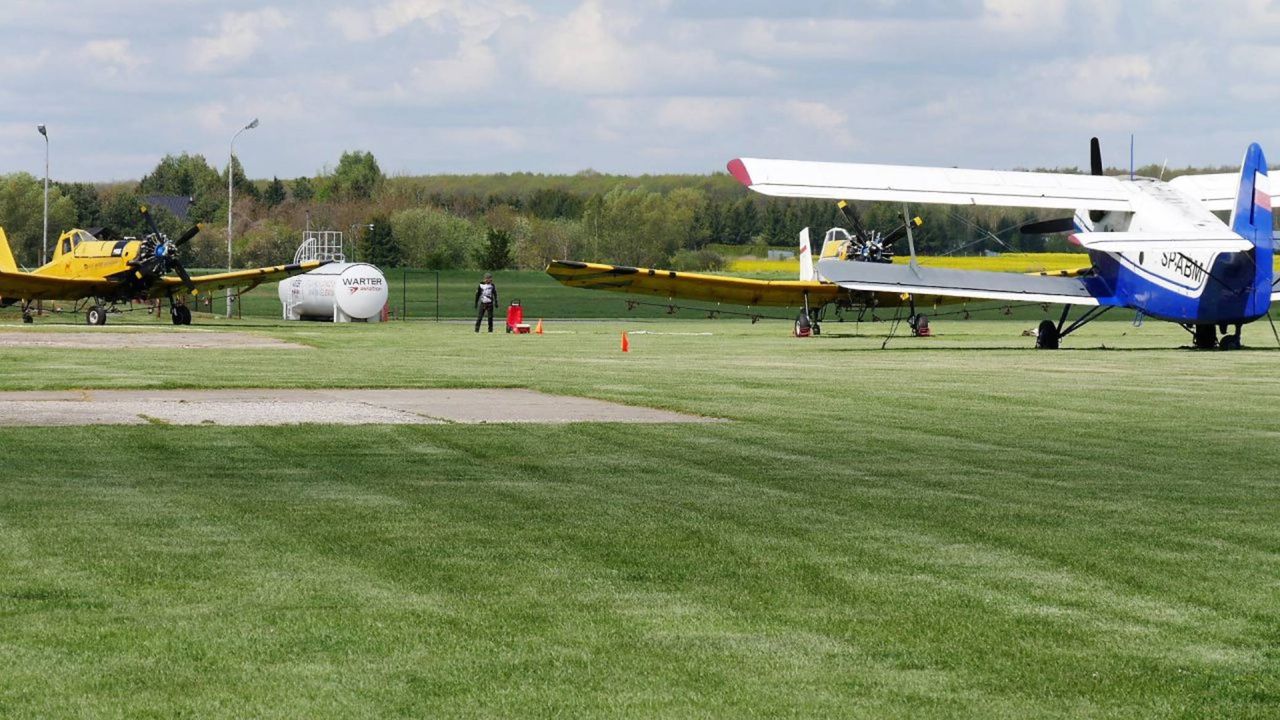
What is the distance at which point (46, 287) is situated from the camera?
53.9 meters

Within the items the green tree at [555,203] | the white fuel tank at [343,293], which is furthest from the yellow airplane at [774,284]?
the green tree at [555,203]

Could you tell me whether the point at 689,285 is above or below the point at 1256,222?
below

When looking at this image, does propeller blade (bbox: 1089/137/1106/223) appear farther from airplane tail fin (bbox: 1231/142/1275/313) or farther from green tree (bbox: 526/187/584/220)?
green tree (bbox: 526/187/584/220)

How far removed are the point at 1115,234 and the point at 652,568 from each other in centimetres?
2527

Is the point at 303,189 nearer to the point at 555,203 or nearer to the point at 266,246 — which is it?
the point at 266,246

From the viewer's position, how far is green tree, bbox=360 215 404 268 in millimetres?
115562

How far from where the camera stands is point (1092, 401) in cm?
1962

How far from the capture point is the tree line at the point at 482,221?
307 feet

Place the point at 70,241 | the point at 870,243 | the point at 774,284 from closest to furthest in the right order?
the point at 774,284 < the point at 870,243 < the point at 70,241

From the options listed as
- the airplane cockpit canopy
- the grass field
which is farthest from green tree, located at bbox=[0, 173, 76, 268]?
the grass field

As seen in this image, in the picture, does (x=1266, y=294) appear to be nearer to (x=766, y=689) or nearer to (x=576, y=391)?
(x=576, y=391)

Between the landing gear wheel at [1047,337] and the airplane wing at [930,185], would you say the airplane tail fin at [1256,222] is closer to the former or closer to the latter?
the airplane wing at [930,185]

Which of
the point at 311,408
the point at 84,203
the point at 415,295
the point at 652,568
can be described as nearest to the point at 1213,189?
the point at 311,408

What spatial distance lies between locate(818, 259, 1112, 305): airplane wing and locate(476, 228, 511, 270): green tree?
7232cm
